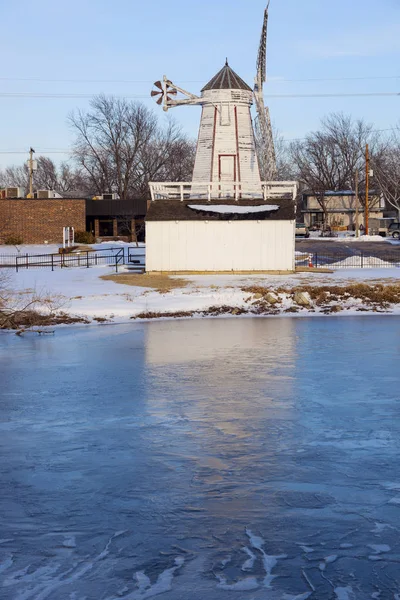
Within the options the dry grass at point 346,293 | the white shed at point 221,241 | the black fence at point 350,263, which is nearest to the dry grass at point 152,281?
the white shed at point 221,241

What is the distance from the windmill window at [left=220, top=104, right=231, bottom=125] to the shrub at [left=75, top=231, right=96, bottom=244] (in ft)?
88.5

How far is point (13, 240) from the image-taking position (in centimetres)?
6450

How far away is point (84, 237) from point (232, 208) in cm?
2914

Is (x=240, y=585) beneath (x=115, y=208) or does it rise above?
beneath

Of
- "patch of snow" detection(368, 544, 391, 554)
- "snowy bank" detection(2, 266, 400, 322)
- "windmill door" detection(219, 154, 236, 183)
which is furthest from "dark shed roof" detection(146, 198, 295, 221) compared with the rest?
"patch of snow" detection(368, 544, 391, 554)

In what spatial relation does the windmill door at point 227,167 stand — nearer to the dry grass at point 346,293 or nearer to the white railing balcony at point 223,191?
the white railing balcony at point 223,191

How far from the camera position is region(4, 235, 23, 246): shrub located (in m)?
64.5

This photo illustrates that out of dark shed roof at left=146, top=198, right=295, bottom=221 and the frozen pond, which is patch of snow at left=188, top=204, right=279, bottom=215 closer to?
dark shed roof at left=146, top=198, right=295, bottom=221

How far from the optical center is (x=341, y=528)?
7.77 meters

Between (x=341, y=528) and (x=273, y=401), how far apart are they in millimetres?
5528

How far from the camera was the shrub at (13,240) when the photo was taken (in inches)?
2538

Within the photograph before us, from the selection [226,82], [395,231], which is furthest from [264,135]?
[395,231]

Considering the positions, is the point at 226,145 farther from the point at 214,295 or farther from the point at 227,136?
the point at 214,295

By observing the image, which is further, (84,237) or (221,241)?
(84,237)
